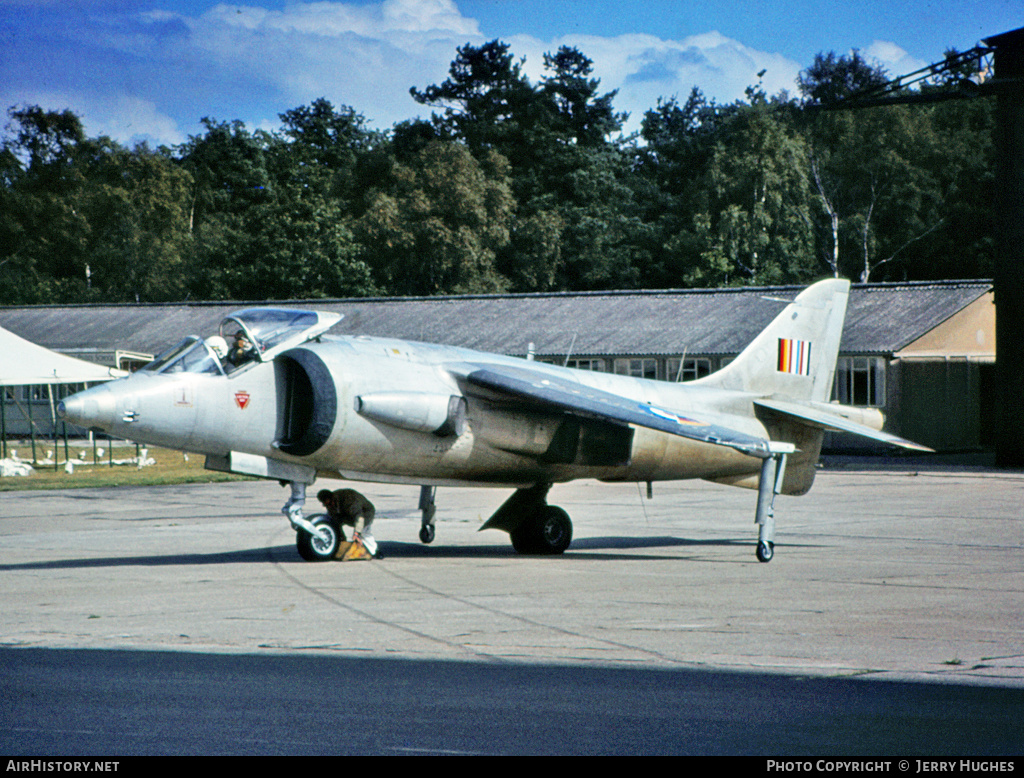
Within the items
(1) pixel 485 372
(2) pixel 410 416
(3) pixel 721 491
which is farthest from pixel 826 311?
(3) pixel 721 491

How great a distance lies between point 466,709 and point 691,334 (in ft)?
133

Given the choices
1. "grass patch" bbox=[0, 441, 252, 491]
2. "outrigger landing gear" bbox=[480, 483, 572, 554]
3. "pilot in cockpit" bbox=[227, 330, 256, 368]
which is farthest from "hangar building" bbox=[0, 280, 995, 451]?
"pilot in cockpit" bbox=[227, 330, 256, 368]

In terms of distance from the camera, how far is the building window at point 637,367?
154 ft

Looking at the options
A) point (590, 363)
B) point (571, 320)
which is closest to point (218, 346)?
point (590, 363)

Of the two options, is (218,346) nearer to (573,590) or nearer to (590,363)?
(573,590)

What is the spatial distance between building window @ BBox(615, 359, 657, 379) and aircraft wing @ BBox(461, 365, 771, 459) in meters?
30.6

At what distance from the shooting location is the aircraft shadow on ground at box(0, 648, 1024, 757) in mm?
6266

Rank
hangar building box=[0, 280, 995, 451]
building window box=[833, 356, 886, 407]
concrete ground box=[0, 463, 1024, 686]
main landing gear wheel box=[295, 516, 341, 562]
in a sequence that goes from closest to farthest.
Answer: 1. concrete ground box=[0, 463, 1024, 686]
2. main landing gear wheel box=[295, 516, 341, 562]
3. building window box=[833, 356, 886, 407]
4. hangar building box=[0, 280, 995, 451]

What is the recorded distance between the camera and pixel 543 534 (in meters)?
17.1

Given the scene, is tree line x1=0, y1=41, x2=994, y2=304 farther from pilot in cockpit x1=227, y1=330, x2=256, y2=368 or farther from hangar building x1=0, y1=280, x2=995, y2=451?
pilot in cockpit x1=227, y1=330, x2=256, y2=368

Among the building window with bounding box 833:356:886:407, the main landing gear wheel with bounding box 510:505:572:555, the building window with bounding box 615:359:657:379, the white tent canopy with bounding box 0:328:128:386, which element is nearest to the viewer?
the main landing gear wheel with bounding box 510:505:572:555

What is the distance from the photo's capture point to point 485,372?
15.9 meters

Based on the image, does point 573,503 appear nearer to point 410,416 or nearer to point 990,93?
point 410,416

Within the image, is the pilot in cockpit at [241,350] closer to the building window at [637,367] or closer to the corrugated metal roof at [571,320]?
the corrugated metal roof at [571,320]
